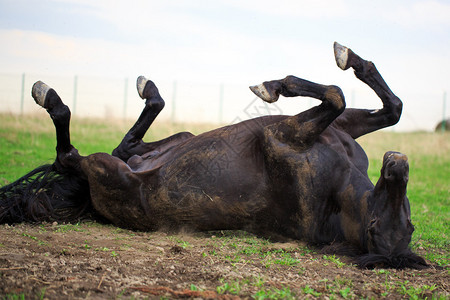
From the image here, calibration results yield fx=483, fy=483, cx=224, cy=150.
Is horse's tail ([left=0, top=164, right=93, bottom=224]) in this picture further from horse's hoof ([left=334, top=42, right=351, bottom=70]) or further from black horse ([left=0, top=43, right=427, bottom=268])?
horse's hoof ([left=334, top=42, right=351, bottom=70])

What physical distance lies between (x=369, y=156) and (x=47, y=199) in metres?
9.74

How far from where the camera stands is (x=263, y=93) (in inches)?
165

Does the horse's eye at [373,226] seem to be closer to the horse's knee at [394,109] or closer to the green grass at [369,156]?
the green grass at [369,156]

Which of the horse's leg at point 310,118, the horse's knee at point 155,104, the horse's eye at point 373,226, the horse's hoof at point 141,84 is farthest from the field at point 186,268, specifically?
the horse's hoof at point 141,84

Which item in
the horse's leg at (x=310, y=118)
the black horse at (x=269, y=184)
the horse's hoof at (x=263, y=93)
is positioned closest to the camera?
the black horse at (x=269, y=184)

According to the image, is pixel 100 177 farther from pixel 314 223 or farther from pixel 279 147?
pixel 314 223

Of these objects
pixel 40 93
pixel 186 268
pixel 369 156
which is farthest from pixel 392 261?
pixel 369 156

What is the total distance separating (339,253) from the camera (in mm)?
3840

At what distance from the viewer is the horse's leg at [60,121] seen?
4918 millimetres

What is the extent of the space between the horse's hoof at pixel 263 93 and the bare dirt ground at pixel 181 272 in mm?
1252

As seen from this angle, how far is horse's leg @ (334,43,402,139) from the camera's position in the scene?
4637 mm

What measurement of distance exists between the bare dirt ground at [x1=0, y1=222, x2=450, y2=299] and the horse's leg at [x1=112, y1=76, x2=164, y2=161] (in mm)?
1402

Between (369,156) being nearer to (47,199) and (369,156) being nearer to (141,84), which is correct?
(141,84)

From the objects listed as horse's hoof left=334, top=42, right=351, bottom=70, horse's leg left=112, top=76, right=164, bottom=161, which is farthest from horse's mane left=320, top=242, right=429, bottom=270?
horse's leg left=112, top=76, right=164, bottom=161
